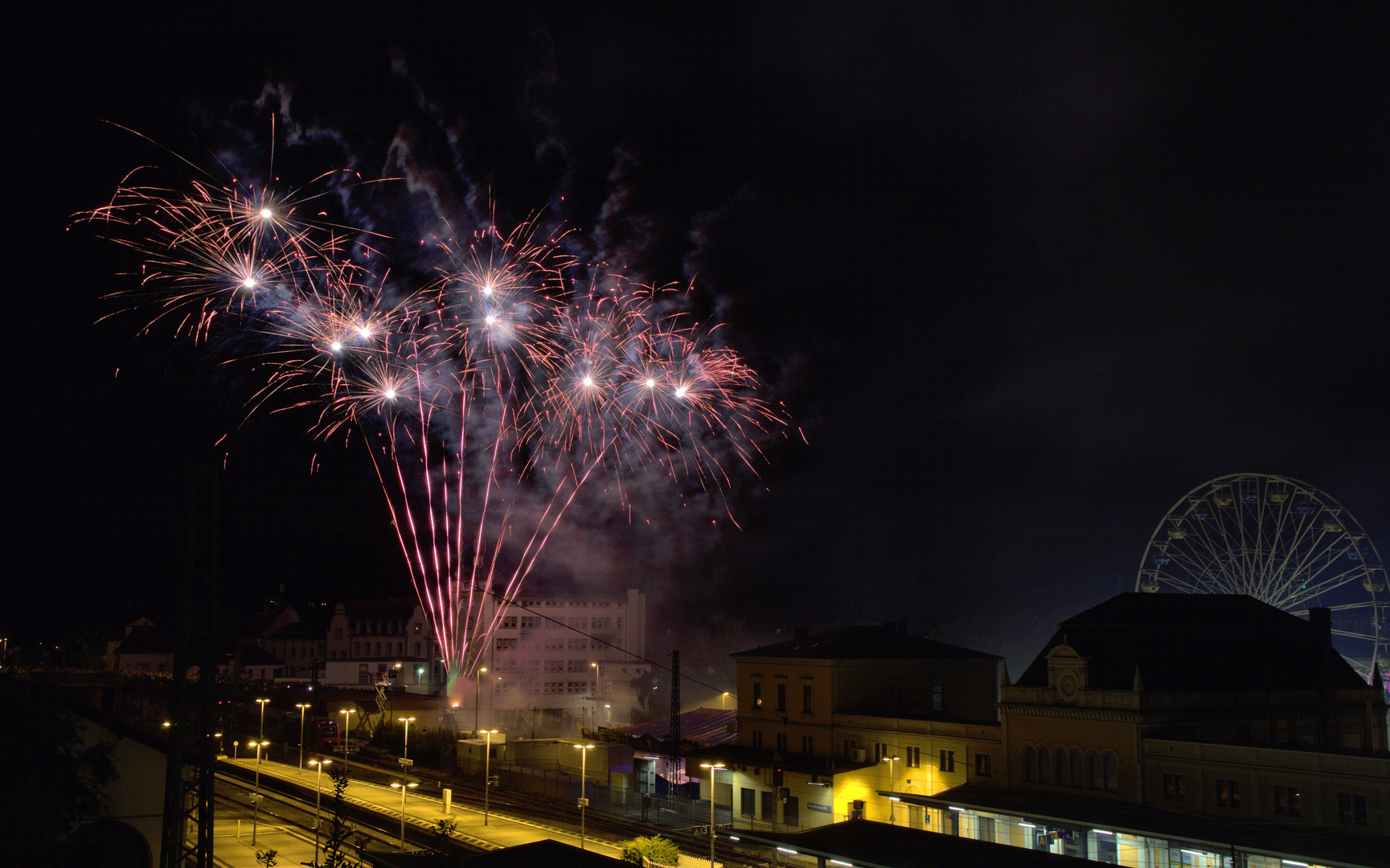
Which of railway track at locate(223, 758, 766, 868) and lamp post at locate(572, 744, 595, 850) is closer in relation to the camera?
lamp post at locate(572, 744, 595, 850)

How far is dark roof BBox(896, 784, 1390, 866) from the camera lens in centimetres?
2884

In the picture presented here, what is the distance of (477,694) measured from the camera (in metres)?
80.0

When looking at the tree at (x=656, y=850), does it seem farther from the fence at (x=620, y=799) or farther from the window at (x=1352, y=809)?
the window at (x=1352, y=809)

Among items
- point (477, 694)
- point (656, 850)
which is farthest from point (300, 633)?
point (656, 850)

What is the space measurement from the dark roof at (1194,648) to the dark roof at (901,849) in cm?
1349

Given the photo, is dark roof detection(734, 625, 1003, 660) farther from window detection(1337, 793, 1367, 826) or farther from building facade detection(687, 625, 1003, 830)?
window detection(1337, 793, 1367, 826)

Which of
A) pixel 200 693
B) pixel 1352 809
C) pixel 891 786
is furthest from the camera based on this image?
pixel 891 786

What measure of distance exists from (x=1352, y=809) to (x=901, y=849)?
15.9 meters

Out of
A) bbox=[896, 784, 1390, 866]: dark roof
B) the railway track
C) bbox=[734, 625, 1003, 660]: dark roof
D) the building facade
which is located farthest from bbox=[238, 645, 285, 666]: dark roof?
bbox=[896, 784, 1390, 866]: dark roof

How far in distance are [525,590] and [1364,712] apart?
79.6 m

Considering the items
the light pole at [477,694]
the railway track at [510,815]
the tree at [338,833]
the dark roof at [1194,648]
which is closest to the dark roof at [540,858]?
the tree at [338,833]

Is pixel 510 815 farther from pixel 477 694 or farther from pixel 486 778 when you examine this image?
pixel 477 694

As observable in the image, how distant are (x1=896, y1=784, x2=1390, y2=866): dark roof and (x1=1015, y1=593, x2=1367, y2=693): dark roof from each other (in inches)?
185

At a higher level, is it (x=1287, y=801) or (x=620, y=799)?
(x=1287, y=801)
